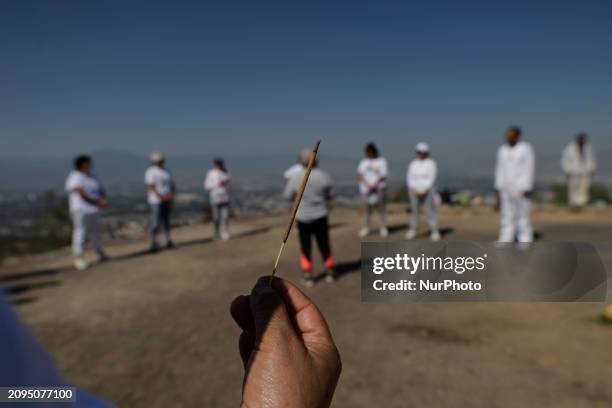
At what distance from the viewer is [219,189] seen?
892cm

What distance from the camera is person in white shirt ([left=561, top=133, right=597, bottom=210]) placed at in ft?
34.3

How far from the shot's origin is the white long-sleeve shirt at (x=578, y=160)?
1047cm

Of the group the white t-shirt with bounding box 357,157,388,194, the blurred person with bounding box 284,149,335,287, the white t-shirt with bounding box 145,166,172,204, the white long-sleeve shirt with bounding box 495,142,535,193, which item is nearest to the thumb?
the blurred person with bounding box 284,149,335,287

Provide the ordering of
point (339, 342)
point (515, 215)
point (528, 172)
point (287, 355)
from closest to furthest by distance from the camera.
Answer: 1. point (287, 355)
2. point (339, 342)
3. point (528, 172)
4. point (515, 215)

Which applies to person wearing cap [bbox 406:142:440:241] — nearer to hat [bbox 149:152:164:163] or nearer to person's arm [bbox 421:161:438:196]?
person's arm [bbox 421:161:438:196]

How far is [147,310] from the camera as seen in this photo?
199 inches

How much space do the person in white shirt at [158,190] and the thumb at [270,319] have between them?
24.3 ft

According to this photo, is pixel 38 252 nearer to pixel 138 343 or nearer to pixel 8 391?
pixel 138 343

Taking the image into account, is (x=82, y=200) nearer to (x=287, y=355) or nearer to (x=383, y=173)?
(x=383, y=173)

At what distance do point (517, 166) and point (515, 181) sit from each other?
0.24m

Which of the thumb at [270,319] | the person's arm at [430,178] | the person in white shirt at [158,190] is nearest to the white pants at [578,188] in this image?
the person's arm at [430,178]

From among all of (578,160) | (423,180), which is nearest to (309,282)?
(423,180)

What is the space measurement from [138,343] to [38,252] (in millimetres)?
6594

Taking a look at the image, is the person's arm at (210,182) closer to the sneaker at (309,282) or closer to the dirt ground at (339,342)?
the dirt ground at (339,342)
